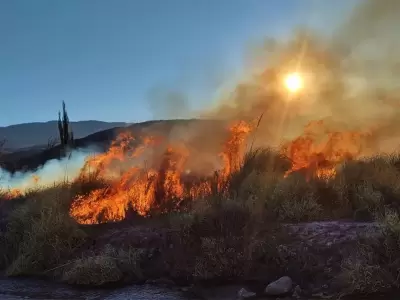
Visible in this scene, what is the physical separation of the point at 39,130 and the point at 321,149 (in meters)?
104

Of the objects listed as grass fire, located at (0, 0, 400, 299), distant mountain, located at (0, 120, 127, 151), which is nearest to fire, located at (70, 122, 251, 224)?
grass fire, located at (0, 0, 400, 299)

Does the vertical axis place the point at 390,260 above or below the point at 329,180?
below

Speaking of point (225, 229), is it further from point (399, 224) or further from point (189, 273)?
point (399, 224)

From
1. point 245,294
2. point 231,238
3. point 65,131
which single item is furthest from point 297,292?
point 65,131

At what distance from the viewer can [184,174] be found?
45.8 feet

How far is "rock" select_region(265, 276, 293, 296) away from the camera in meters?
8.69

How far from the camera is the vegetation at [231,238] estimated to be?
349 inches

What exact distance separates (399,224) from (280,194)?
113 inches

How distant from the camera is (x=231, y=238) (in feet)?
32.6

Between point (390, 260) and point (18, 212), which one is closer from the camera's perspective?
point (390, 260)

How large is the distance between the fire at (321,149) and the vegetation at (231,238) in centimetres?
90

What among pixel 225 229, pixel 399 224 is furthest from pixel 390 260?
pixel 225 229

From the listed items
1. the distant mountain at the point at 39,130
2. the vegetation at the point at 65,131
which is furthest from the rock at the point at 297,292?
the distant mountain at the point at 39,130

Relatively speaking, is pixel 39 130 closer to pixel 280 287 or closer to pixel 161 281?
pixel 161 281
